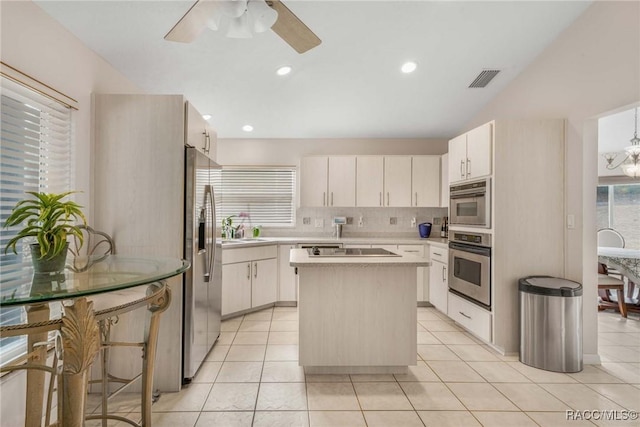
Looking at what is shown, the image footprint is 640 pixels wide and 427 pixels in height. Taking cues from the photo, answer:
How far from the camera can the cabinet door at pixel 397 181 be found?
175 inches

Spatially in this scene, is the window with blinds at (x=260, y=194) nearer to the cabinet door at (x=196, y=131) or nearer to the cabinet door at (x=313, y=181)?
the cabinet door at (x=313, y=181)

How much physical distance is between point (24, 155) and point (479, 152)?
3.52 meters

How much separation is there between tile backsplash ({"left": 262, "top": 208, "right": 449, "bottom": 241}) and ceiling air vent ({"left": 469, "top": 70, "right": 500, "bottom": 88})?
188 cm

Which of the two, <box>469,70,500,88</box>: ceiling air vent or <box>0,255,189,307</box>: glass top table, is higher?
A: <box>469,70,500,88</box>: ceiling air vent

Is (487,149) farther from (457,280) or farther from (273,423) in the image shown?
(273,423)

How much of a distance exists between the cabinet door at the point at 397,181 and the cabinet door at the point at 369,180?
86 mm

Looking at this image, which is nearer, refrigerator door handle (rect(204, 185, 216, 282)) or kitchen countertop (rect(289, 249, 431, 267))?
kitchen countertop (rect(289, 249, 431, 267))

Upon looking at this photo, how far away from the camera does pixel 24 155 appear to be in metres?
1.81

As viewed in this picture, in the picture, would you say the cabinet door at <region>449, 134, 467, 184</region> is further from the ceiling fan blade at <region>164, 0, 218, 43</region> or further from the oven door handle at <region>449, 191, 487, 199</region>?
the ceiling fan blade at <region>164, 0, 218, 43</region>

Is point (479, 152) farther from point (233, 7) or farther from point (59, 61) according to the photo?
point (59, 61)

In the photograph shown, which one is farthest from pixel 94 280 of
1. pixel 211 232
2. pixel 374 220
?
pixel 374 220

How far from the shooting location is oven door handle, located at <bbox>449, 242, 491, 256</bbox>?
2.92m

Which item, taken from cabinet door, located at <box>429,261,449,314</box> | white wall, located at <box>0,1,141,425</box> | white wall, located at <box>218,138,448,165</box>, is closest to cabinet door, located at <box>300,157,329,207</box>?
white wall, located at <box>218,138,448,165</box>

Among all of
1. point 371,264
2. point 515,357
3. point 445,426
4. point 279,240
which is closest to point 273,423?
point 445,426
